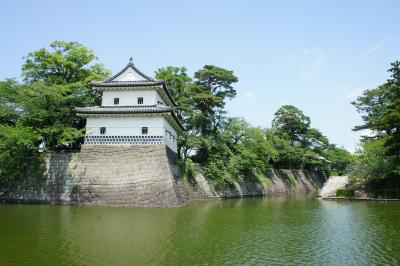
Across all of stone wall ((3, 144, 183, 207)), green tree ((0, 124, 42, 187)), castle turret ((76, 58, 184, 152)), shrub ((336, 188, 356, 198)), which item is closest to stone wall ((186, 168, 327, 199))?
castle turret ((76, 58, 184, 152))

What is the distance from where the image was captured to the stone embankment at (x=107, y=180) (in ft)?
63.9

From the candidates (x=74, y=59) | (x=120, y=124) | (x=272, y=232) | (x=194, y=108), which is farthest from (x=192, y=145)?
(x=272, y=232)

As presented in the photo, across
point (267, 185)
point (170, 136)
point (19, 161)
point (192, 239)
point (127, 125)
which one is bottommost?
point (192, 239)

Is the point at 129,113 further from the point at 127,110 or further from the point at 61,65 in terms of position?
the point at 61,65

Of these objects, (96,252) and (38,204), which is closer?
(96,252)

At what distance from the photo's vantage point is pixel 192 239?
1032 cm

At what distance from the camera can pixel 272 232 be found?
11.8m

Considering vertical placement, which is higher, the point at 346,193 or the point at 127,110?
the point at 127,110

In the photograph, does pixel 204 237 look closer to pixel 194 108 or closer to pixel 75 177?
pixel 75 177

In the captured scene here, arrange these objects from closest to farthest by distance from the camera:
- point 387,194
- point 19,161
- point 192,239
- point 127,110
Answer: point 192,239 < point 19,161 < point 127,110 < point 387,194

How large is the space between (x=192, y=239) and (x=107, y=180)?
37.3ft

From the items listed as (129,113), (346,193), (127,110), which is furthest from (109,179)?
(346,193)

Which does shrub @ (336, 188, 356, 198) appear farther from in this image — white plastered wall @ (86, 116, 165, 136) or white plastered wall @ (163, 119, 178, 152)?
white plastered wall @ (86, 116, 165, 136)

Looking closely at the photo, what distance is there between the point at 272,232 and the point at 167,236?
13.4ft
